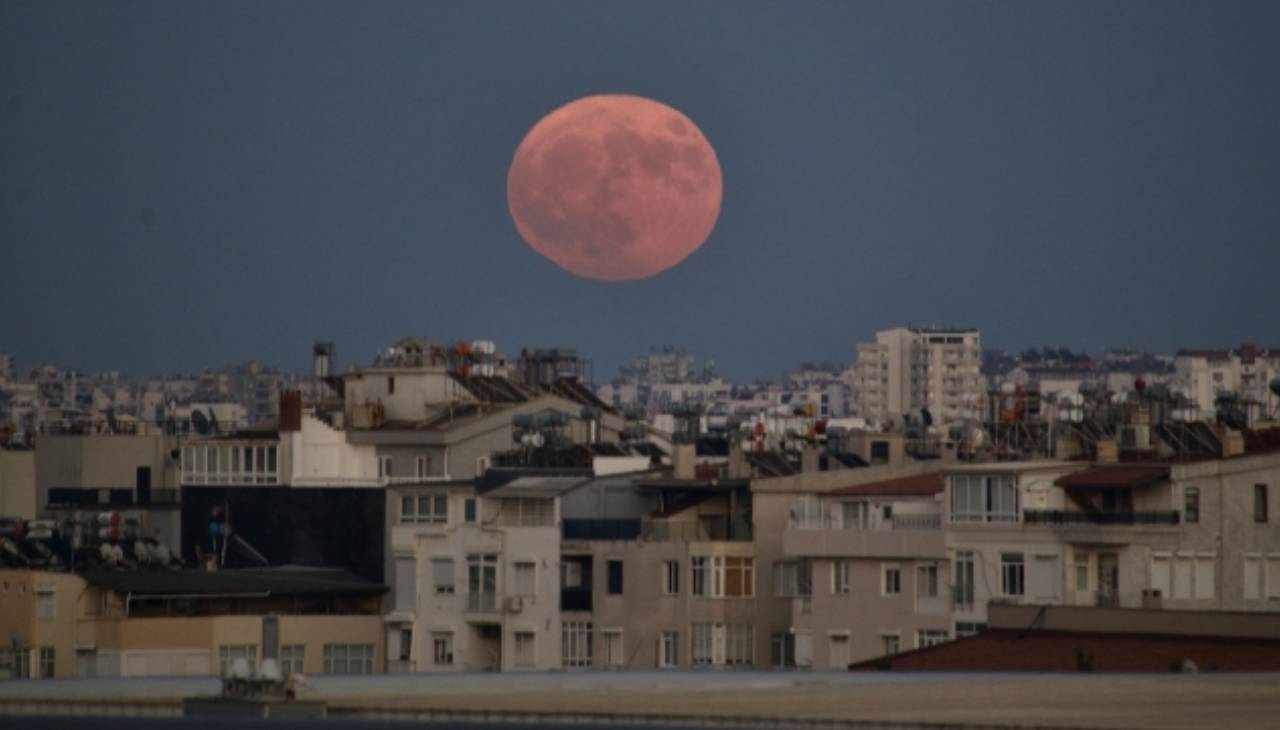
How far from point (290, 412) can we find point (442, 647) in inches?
543

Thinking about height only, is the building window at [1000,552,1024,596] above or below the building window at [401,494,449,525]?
below

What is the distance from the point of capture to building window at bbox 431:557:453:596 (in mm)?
80875

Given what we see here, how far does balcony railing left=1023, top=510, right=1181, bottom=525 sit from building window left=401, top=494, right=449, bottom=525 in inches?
551

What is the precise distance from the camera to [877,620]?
73.8 metres

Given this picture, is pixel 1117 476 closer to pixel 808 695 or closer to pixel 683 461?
pixel 683 461

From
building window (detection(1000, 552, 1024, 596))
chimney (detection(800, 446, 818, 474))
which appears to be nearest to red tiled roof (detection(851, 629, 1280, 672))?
building window (detection(1000, 552, 1024, 596))

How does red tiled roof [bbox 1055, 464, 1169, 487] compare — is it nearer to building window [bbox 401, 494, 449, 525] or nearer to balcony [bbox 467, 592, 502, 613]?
balcony [bbox 467, 592, 502, 613]

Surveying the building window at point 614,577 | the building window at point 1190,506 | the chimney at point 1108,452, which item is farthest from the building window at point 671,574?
the building window at point 1190,506

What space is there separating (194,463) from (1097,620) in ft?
105

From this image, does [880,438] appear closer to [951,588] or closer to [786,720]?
[951,588]

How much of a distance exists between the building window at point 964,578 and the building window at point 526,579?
10201 millimetres

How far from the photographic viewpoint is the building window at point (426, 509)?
268 ft

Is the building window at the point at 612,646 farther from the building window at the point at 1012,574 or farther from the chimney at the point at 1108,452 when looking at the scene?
the chimney at the point at 1108,452

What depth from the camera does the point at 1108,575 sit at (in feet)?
233
